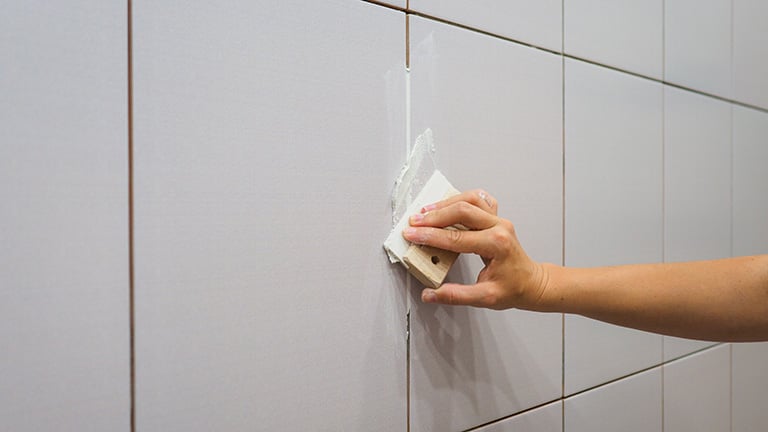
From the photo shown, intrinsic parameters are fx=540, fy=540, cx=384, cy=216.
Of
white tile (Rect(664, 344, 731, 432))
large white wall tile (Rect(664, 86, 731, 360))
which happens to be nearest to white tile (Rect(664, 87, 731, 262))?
large white wall tile (Rect(664, 86, 731, 360))

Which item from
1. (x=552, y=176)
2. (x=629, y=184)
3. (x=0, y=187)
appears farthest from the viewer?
(x=629, y=184)

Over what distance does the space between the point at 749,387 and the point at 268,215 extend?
1.33 m

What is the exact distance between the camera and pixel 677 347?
1110mm

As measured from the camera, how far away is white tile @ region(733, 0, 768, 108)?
1283 millimetres

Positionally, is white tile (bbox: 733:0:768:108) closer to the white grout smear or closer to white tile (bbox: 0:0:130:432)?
the white grout smear

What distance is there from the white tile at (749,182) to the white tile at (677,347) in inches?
11.2

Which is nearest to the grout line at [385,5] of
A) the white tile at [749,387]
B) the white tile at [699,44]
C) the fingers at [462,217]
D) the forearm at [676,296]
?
the fingers at [462,217]

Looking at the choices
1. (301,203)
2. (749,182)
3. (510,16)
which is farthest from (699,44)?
(301,203)

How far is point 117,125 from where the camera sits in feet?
1.60

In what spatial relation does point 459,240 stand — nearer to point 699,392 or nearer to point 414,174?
point 414,174

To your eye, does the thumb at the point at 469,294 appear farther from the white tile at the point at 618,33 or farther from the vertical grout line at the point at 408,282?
the white tile at the point at 618,33

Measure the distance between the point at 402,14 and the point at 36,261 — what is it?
484mm

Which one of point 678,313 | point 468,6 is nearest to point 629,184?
point 678,313

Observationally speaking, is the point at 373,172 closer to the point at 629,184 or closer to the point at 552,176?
the point at 552,176
